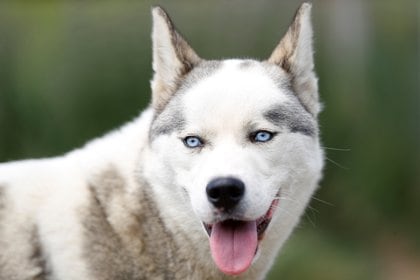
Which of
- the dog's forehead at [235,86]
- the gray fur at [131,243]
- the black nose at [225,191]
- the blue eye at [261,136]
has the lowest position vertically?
the gray fur at [131,243]

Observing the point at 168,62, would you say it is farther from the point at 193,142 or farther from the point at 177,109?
the point at 193,142

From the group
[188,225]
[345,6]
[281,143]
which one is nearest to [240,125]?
[281,143]

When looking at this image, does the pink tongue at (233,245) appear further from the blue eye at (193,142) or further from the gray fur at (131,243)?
the blue eye at (193,142)

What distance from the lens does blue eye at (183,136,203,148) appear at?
4148 mm

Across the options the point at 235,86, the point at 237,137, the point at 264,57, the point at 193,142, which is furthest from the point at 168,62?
the point at 264,57

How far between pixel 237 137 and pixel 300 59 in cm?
74

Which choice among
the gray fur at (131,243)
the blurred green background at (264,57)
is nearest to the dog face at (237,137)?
the gray fur at (131,243)

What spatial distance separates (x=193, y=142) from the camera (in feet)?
13.7

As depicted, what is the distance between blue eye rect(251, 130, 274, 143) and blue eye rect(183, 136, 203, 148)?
24 centimetres

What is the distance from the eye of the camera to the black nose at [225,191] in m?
3.90

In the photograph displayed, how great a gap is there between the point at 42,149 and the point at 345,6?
3.92m

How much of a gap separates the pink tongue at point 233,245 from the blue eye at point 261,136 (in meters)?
0.38

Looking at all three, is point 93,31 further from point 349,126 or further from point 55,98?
point 349,126

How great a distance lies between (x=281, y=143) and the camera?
421 cm
